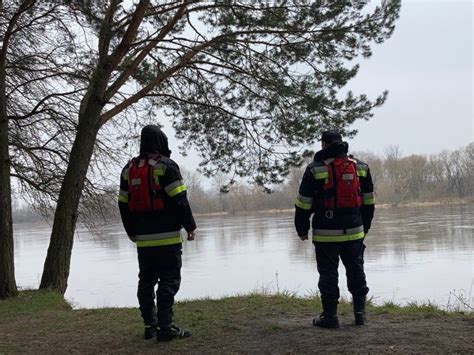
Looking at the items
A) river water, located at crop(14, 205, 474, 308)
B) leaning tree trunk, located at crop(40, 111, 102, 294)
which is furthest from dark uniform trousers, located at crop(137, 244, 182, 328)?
river water, located at crop(14, 205, 474, 308)

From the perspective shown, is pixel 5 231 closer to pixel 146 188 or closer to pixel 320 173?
pixel 146 188

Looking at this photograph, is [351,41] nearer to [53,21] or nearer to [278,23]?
[278,23]

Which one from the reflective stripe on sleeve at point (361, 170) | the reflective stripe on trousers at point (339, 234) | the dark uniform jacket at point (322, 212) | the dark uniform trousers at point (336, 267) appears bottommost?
the dark uniform trousers at point (336, 267)

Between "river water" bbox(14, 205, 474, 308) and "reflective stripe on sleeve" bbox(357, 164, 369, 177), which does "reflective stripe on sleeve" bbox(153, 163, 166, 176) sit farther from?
"river water" bbox(14, 205, 474, 308)

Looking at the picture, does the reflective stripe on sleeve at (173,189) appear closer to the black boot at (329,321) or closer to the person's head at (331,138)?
the person's head at (331,138)

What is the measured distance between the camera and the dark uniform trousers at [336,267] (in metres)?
4.95

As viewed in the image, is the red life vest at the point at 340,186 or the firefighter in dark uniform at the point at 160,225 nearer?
the firefighter in dark uniform at the point at 160,225

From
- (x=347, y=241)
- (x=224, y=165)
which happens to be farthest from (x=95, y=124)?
(x=347, y=241)

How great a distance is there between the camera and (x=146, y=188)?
15.5 feet

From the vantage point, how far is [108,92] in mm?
9258

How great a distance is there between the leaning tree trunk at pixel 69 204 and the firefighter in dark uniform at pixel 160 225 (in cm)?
452

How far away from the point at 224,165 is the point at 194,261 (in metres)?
10.8

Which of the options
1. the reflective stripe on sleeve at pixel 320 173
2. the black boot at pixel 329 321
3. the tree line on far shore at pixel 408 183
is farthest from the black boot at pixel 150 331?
the tree line on far shore at pixel 408 183

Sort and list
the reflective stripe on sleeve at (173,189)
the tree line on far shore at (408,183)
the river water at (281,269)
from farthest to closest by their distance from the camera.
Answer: the tree line on far shore at (408,183) → the river water at (281,269) → the reflective stripe on sleeve at (173,189)
